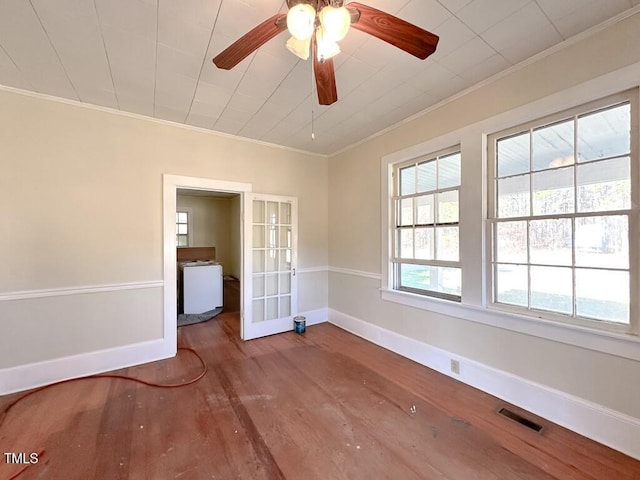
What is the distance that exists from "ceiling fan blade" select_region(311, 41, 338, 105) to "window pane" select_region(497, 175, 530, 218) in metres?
1.67

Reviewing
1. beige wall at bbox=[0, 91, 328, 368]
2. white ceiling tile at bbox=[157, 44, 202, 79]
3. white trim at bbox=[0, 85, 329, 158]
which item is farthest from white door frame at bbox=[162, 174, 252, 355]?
white ceiling tile at bbox=[157, 44, 202, 79]

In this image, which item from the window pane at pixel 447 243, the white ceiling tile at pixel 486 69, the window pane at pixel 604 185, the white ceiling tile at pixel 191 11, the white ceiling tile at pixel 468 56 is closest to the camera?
the white ceiling tile at pixel 191 11

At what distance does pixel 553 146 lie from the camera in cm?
210

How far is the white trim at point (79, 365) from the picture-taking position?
2.45 m

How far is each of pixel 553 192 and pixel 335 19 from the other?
2032 millimetres

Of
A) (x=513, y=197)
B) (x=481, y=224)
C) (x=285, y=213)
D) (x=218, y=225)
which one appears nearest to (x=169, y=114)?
(x=285, y=213)

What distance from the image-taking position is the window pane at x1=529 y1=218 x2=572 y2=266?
6.65 feet

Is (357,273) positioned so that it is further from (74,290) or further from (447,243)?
(74,290)

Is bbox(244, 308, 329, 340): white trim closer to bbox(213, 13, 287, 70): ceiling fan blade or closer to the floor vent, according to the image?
the floor vent

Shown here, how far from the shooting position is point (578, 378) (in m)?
1.91

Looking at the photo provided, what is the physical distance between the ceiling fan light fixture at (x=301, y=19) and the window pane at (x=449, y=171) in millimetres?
2035

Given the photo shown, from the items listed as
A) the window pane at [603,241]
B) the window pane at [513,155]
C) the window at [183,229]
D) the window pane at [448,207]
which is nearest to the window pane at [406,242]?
the window pane at [448,207]

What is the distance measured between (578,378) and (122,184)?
433 cm

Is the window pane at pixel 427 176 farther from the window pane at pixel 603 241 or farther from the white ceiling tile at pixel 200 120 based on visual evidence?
the white ceiling tile at pixel 200 120
